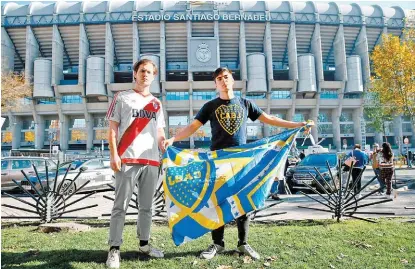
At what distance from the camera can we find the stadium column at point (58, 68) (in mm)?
42397

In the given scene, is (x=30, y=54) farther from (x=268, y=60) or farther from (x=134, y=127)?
(x=134, y=127)

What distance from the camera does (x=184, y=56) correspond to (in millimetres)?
48375

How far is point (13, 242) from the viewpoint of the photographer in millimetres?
3654

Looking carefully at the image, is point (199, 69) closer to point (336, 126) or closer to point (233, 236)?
point (336, 126)

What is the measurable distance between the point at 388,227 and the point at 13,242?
558 cm

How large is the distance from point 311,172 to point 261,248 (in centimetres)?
645

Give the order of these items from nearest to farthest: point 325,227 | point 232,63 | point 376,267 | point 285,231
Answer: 1. point 376,267
2. point 285,231
3. point 325,227
4. point 232,63

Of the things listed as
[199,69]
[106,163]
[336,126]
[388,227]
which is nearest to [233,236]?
[388,227]

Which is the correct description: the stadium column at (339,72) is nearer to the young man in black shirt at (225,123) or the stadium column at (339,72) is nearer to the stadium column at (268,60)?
the stadium column at (268,60)

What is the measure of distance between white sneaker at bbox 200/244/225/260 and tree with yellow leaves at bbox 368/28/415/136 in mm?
18590

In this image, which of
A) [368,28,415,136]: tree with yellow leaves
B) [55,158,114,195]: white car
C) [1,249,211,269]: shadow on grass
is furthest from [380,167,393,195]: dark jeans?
[368,28,415,136]: tree with yellow leaves

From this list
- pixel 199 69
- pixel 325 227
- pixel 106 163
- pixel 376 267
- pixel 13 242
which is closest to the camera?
pixel 376 267

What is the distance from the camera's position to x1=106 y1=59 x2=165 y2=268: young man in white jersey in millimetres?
2768

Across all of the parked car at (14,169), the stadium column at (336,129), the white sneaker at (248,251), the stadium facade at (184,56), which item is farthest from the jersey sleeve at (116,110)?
the stadium column at (336,129)
